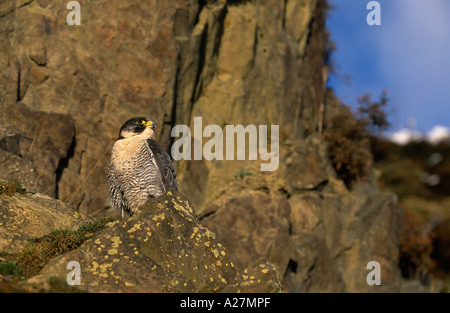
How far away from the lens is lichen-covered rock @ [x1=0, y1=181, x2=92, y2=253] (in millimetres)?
5777

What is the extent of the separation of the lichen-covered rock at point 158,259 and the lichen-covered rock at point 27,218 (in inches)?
51.4

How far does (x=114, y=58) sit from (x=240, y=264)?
5.07 m

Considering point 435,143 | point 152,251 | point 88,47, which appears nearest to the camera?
point 152,251

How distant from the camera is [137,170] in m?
6.54

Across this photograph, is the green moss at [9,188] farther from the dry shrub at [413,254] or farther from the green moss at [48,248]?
the dry shrub at [413,254]

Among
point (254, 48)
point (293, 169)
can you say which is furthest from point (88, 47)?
point (293, 169)

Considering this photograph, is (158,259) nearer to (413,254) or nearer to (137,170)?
(137,170)

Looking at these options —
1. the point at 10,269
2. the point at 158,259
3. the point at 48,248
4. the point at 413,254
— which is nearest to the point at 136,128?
the point at 48,248

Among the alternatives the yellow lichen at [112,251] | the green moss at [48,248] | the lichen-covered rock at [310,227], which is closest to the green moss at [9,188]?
the green moss at [48,248]

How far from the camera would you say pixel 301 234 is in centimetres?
1201

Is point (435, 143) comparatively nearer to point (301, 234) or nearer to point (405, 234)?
point (405, 234)

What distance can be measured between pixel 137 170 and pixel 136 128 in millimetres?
714

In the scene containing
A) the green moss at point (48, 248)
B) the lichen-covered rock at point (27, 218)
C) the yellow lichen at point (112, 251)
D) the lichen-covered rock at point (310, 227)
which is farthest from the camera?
the lichen-covered rock at point (310, 227)

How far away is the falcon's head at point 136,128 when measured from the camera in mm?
6914
